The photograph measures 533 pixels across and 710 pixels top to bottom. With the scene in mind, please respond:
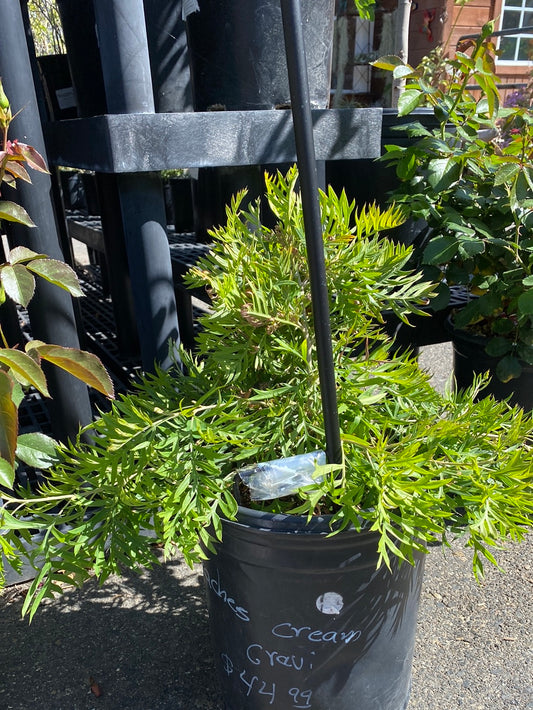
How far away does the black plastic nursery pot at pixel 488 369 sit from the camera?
86.6 inches

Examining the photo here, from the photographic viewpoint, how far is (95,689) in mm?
1496

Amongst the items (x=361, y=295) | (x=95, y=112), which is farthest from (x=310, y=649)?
(x=95, y=112)

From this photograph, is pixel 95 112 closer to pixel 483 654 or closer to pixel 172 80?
pixel 172 80

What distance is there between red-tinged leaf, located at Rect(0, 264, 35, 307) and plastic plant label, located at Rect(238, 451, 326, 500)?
19.9 inches

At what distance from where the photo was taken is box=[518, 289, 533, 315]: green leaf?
6.02 feet

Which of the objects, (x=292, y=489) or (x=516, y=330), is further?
(x=516, y=330)

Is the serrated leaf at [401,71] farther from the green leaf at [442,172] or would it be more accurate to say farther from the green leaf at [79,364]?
the green leaf at [79,364]

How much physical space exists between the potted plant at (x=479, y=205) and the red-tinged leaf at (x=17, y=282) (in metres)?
1.32

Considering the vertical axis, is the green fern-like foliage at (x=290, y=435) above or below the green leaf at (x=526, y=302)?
above

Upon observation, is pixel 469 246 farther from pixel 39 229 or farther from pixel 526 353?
pixel 39 229

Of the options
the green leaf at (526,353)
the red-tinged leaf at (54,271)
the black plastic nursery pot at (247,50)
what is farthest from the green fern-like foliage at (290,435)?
the green leaf at (526,353)

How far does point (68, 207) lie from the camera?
544 centimetres

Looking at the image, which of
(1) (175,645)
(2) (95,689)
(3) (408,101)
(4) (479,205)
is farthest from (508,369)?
(2) (95,689)

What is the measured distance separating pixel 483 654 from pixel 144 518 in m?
1.07
